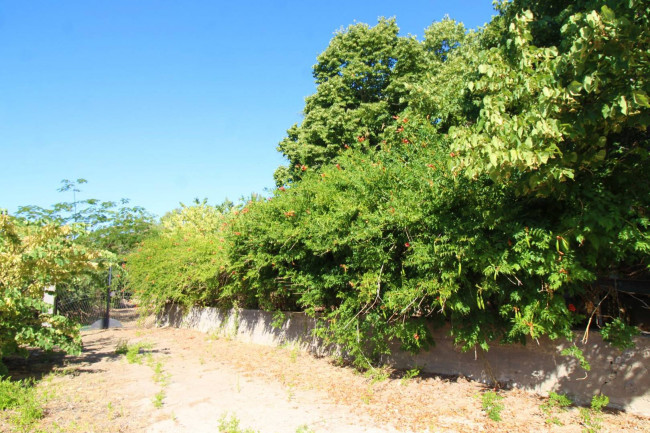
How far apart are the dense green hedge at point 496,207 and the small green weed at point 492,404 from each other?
631mm

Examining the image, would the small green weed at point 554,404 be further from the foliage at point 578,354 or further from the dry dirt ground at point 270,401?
the foliage at point 578,354

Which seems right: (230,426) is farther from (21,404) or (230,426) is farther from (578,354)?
(578,354)

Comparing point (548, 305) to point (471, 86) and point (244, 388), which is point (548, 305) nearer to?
point (471, 86)

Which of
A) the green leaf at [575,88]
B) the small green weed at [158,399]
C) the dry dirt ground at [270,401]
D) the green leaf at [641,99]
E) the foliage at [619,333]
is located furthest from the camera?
the small green weed at [158,399]

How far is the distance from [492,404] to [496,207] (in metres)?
2.23

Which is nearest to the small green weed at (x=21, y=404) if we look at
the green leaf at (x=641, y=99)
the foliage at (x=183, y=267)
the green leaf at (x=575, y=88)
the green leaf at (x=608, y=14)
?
the foliage at (x=183, y=267)

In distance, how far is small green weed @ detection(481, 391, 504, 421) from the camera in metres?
4.62

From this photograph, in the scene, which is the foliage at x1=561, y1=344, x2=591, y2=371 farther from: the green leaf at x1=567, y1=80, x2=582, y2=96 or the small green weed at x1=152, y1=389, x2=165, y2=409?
the small green weed at x1=152, y1=389, x2=165, y2=409

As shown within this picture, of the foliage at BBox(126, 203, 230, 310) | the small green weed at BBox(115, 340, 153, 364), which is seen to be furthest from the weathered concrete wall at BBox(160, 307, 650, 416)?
the foliage at BBox(126, 203, 230, 310)

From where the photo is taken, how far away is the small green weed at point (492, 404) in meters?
4.62

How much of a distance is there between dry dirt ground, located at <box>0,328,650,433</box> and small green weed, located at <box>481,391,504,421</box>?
0.20 ft

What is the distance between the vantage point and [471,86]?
431cm

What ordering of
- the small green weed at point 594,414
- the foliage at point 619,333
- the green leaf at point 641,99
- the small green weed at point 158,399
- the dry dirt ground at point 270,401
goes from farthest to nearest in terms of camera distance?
the small green weed at point 158,399, the dry dirt ground at point 270,401, the foliage at point 619,333, the small green weed at point 594,414, the green leaf at point 641,99

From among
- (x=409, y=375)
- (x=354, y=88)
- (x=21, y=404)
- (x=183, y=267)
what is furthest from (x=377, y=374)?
(x=354, y=88)
